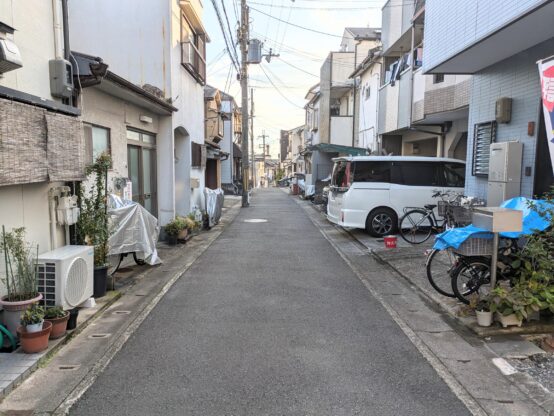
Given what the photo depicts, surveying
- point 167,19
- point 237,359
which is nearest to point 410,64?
point 167,19

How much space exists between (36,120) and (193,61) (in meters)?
8.93

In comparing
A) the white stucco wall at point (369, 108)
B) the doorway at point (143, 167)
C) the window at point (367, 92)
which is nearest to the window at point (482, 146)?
the doorway at point (143, 167)

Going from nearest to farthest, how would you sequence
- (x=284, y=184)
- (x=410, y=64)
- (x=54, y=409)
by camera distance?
1. (x=54, y=409)
2. (x=410, y=64)
3. (x=284, y=184)

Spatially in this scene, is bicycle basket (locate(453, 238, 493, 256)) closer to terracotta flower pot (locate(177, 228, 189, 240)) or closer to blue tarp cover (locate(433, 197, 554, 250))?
blue tarp cover (locate(433, 197, 554, 250))

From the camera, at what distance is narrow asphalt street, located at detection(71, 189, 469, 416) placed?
339 centimetres

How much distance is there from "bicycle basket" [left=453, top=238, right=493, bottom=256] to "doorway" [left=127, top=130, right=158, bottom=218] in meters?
6.92

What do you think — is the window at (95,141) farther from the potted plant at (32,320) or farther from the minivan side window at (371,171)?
the minivan side window at (371,171)

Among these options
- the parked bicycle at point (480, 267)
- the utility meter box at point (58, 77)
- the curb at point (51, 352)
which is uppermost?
the utility meter box at point (58, 77)

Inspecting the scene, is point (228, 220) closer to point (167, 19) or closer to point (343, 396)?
point (167, 19)

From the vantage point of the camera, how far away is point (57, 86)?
5.28 metres

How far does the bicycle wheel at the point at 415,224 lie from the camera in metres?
10.6

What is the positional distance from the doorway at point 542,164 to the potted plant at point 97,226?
6743mm

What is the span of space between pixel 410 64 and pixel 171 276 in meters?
10.7

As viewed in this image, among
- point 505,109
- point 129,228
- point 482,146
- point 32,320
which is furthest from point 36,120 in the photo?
point 482,146
